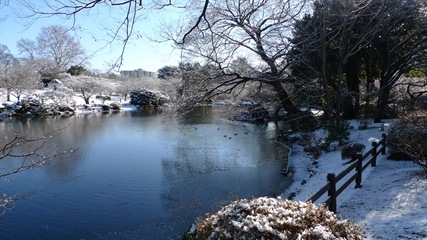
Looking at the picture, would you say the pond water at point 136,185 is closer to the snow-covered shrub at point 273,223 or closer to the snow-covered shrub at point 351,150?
the snow-covered shrub at point 273,223

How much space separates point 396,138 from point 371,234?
19.1ft

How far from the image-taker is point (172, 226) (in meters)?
7.62

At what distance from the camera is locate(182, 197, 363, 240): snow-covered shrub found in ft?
8.64

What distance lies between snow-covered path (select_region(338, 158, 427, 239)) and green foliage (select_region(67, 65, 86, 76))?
53162 millimetres

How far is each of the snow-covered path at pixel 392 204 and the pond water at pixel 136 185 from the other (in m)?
2.57

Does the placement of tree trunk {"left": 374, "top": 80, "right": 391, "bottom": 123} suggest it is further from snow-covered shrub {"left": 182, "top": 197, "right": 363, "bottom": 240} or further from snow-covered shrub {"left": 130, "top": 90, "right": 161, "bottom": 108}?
snow-covered shrub {"left": 130, "top": 90, "right": 161, "bottom": 108}

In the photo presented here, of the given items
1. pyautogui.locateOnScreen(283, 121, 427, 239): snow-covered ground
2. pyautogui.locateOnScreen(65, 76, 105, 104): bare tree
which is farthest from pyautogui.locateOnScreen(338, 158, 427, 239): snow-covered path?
pyautogui.locateOnScreen(65, 76, 105, 104): bare tree

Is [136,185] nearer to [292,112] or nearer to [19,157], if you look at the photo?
[19,157]

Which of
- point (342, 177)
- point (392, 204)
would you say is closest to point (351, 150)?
point (392, 204)

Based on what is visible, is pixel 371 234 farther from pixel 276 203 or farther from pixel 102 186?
pixel 102 186

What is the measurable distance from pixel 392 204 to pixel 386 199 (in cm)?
32

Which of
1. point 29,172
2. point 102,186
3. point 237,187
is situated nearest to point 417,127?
point 237,187

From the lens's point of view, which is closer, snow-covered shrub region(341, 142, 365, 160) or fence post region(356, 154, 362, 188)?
fence post region(356, 154, 362, 188)

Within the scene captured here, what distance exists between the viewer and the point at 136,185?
10.6m
